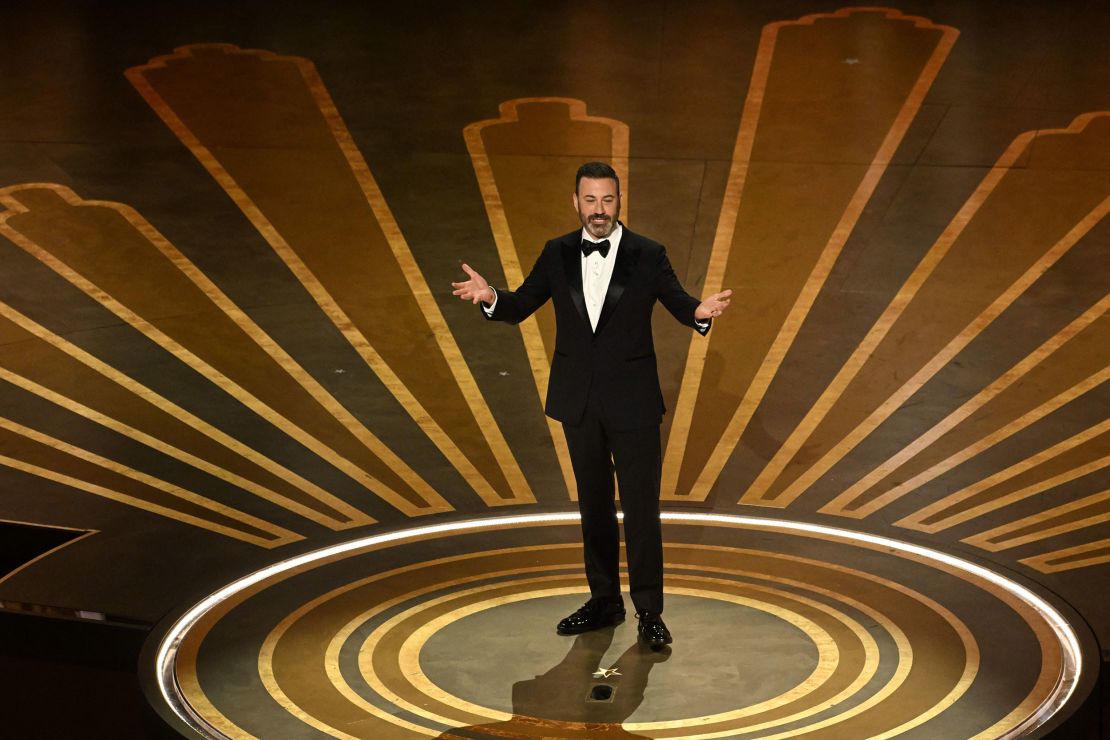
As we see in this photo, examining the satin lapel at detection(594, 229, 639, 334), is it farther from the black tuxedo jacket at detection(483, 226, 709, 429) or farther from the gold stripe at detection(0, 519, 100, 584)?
the gold stripe at detection(0, 519, 100, 584)

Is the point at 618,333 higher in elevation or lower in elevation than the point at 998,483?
higher

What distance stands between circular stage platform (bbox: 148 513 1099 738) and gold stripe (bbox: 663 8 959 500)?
0.63 m

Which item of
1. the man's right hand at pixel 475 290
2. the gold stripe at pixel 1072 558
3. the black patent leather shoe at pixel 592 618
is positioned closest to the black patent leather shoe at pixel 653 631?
the black patent leather shoe at pixel 592 618

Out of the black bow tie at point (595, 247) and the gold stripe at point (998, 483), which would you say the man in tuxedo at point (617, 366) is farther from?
the gold stripe at point (998, 483)

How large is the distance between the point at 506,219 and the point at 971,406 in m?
2.53

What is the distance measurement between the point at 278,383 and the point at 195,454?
2.06ft

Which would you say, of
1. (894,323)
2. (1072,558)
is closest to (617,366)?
(1072,558)

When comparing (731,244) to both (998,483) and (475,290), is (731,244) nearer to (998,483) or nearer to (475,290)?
(998,483)

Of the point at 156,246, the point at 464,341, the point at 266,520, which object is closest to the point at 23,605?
the point at 266,520

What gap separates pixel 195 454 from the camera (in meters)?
5.88

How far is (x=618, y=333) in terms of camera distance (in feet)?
14.9

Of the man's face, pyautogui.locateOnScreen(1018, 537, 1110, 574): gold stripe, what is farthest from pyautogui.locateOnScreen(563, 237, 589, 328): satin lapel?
pyautogui.locateOnScreen(1018, 537, 1110, 574): gold stripe

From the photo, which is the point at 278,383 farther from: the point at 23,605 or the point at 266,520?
the point at 23,605

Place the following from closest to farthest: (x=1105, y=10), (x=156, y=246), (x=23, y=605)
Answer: (x=23, y=605), (x=156, y=246), (x=1105, y=10)
